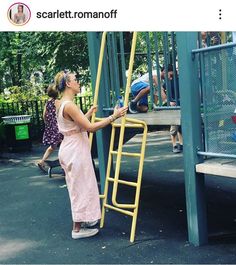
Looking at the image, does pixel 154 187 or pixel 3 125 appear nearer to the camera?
pixel 154 187

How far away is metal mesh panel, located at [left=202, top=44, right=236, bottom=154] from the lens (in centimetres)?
401

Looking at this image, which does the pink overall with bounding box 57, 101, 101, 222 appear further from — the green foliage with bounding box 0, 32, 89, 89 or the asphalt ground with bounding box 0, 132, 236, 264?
the green foliage with bounding box 0, 32, 89, 89

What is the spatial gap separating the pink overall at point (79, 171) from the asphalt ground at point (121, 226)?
32 cm

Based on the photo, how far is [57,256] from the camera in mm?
4312

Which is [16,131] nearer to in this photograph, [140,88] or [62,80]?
[140,88]

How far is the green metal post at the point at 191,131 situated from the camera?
13.8 ft

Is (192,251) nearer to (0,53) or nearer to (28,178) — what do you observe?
(28,178)

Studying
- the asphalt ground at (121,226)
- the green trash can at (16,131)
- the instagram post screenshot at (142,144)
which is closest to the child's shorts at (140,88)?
the instagram post screenshot at (142,144)
